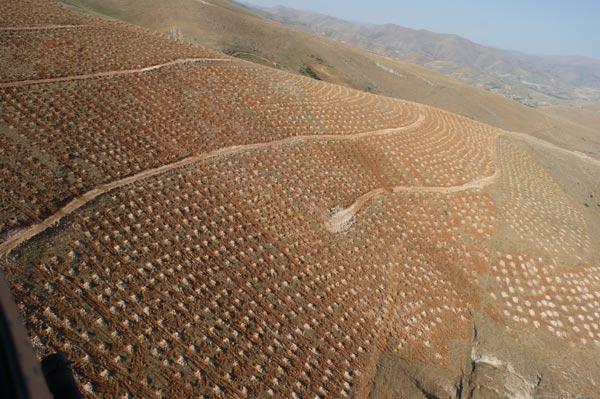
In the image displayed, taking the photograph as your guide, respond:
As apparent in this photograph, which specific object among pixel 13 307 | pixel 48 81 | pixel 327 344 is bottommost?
pixel 327 344

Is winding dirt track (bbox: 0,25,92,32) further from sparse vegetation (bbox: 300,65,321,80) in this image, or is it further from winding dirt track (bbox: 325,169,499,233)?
sparse vegetation (bbox: 300,65,321,80)

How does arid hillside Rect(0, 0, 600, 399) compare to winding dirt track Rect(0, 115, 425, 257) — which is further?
winding dirt track Rect(0, 115, 425, 257)

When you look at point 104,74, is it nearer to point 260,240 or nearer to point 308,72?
point 260,240

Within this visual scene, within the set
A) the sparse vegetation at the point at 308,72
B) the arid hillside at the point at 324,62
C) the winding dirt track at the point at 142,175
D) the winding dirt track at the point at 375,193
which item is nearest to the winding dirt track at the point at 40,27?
the winding dirt track at the point at 142,175

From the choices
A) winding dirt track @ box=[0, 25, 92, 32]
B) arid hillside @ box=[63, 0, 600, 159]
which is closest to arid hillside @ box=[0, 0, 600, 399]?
winding dirt track @ box=[0, 25, 92, 32]

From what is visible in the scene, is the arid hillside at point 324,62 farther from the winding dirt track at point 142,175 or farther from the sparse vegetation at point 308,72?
the winding dirt track at point 142,175

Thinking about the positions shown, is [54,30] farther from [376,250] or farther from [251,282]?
[376,250]

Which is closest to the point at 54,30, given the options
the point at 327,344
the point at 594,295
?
the point at 327,344
